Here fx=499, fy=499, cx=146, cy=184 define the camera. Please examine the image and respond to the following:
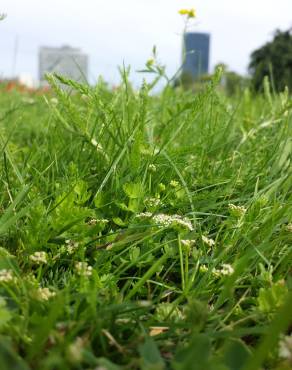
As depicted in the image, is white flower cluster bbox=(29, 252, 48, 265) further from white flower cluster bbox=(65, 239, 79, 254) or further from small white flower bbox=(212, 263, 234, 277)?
small white flower bbox=(212, 263, 234, 277)

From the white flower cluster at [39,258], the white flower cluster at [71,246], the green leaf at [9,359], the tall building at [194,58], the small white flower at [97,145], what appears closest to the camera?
the green leaf at [9,359]

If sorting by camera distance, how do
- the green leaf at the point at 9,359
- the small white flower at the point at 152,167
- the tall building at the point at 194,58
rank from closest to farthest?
1. the green leaf at the point at 9,359
2. the small white flower at the point at 152,167
3. the tall building at the point at 194,58

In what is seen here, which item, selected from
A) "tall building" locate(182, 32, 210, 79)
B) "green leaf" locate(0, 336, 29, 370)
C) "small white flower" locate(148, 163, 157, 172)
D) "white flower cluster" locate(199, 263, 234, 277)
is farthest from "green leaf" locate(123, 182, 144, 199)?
"tall building" locate(182, 32, 210, 79)

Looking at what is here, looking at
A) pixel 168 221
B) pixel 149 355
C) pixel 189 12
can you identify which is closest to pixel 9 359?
pixel 149 355

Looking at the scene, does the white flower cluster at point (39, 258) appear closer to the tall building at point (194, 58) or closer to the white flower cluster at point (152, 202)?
the white flower cluster at point (152, 202)

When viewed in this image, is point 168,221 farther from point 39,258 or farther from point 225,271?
point 39,258

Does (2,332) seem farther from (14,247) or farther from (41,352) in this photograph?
(14,247)

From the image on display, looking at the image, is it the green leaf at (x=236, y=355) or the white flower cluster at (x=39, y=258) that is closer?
the green leaf at (x=236, y=355)

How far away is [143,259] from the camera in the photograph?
3.43 feet

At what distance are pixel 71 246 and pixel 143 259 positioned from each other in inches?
6.0

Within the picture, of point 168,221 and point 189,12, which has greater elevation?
point 189,12

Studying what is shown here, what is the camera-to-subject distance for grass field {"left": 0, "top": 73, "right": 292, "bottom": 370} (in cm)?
69

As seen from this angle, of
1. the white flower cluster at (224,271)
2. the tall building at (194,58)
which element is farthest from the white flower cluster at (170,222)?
the tall building at (194,58)

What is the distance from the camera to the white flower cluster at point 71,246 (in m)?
1.02
